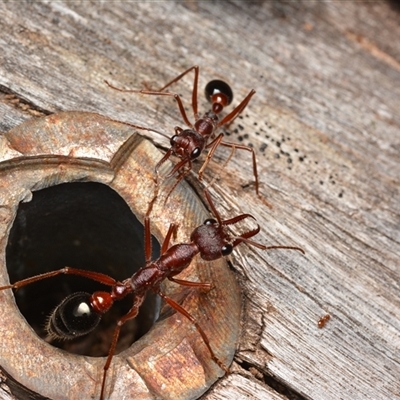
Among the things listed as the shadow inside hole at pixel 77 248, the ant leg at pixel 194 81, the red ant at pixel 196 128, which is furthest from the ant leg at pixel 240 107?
the shadow inside hole at pixel 77 248

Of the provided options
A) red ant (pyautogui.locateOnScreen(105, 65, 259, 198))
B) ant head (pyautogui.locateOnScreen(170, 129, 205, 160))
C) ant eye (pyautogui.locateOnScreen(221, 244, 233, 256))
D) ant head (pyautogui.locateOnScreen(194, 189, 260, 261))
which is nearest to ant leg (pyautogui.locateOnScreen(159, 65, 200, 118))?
red ant (pyautogui.locateOnScreen(105, 65, 259, 198))

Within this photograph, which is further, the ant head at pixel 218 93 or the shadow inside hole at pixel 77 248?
the ant head at pixel 218 93

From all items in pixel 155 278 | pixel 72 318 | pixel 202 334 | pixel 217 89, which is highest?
pixel 217 89

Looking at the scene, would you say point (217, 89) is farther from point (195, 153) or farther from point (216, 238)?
point (216, 238)

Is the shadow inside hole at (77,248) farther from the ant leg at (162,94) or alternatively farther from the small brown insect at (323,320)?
the small brown insect at (323,320)

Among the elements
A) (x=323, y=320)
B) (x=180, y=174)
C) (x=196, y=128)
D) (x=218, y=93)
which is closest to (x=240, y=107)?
(x=218, y=93)

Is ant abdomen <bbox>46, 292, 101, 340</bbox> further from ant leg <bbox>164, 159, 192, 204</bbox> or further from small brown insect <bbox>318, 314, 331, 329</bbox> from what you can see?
small brown insect <bbox>318, 314, 331, 329</bbox>

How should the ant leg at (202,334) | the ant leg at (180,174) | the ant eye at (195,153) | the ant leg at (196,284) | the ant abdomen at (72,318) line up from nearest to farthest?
the ant leg at (202,334) → the ant leg at (196,284) → the ant leg at (180,174) → the ant abdomen at (72,318) → the ant eye at (195,153)
